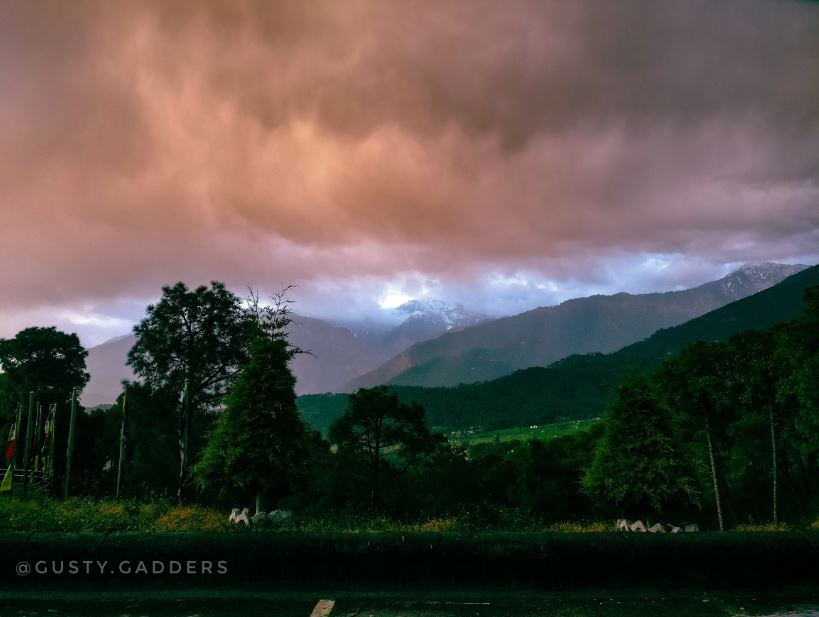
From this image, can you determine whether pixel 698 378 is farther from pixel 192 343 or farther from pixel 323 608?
pixel 192 343

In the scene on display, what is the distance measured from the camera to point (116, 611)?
17.1ft

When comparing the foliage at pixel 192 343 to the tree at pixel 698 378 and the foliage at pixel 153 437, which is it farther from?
the tree at pixel 698 378

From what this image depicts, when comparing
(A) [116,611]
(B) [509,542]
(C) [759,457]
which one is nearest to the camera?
(A) [116,611]

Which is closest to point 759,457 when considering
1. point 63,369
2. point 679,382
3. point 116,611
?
point 679,382

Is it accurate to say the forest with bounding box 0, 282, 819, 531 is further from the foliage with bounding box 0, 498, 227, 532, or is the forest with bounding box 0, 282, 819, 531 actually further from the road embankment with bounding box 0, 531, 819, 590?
the road embankment with bounding box 0, 531, 819, 590

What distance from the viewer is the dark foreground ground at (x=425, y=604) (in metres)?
5.12

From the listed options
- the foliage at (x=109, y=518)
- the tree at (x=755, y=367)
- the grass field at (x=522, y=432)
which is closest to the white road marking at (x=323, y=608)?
the foliage at (x=109, y=518)

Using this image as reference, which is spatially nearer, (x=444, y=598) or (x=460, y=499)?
(x=444, y=598)

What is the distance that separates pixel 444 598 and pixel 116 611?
136 inches

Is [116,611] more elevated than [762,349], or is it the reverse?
[762,349]

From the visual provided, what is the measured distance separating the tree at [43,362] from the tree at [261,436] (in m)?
45.1

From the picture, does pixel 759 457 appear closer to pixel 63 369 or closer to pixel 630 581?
pixel 630 581

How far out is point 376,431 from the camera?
4341 cm

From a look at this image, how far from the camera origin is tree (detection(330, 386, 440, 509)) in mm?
42312
